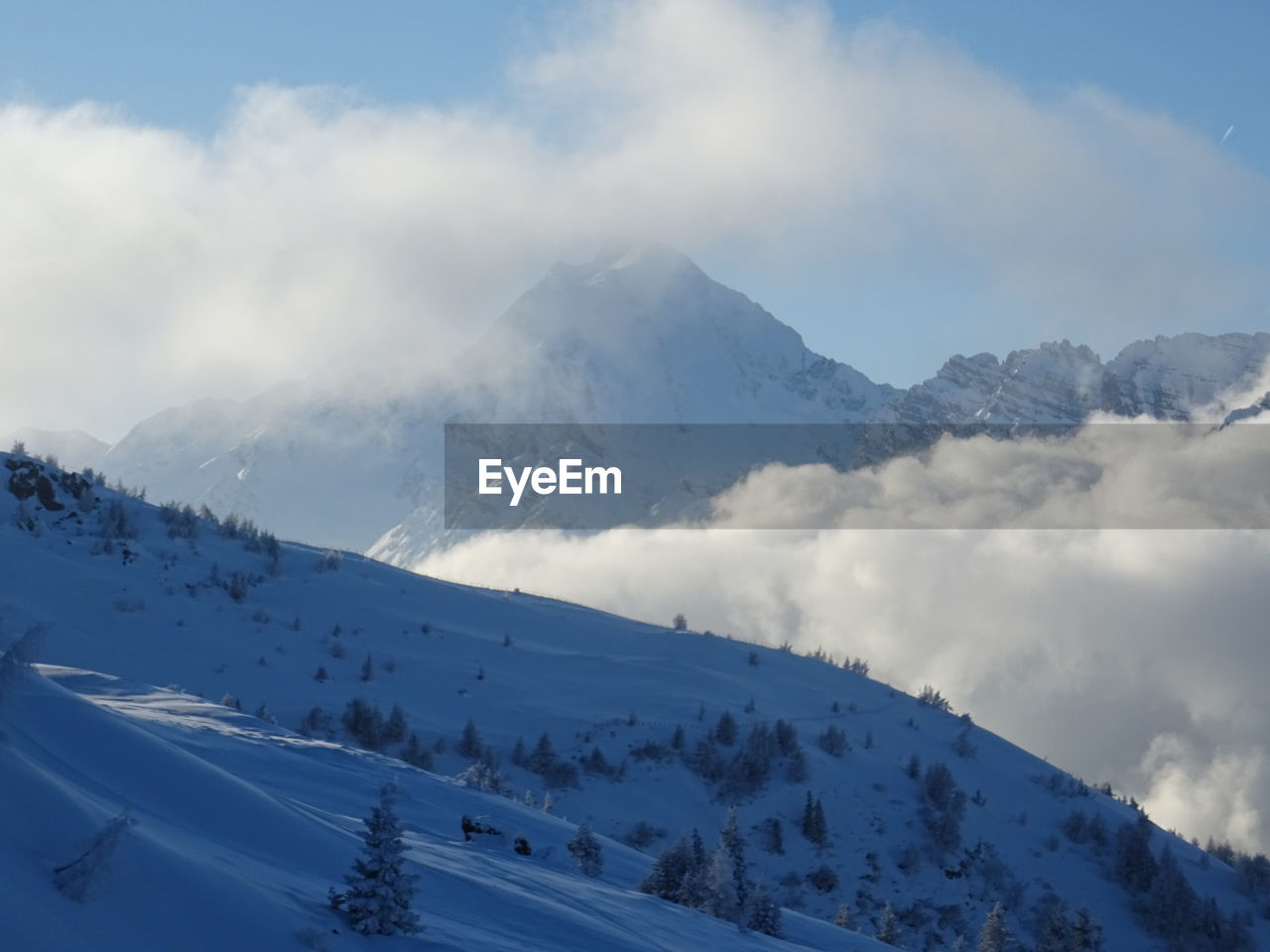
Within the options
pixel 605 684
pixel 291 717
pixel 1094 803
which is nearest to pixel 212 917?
pixel 291 717

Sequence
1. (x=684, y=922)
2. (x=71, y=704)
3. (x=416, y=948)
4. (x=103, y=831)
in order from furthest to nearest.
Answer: (x=684, y=922) → (x=71, y=704) → (x=416, y=948) → (x=103, y=831)

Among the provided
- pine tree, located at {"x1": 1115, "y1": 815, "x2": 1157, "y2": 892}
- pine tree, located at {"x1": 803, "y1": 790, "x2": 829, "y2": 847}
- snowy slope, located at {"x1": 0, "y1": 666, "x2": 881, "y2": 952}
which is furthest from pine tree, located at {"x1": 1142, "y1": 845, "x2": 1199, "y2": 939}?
snowy slope, located at {"x1": 0, "y1": 666, "x2": 881, "y2": 952}

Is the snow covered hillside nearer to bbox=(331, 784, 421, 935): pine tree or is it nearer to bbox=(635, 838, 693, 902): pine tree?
bbox=(635, 838, 693, 902): pine tree

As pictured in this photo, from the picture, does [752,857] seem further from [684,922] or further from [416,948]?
[416,948]

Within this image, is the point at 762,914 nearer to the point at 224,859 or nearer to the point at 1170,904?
the point at 224,859

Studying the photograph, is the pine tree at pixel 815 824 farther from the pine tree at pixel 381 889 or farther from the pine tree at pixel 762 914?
the pine tree at pixel 381 889

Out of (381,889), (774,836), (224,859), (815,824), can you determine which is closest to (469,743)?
(774,836)
